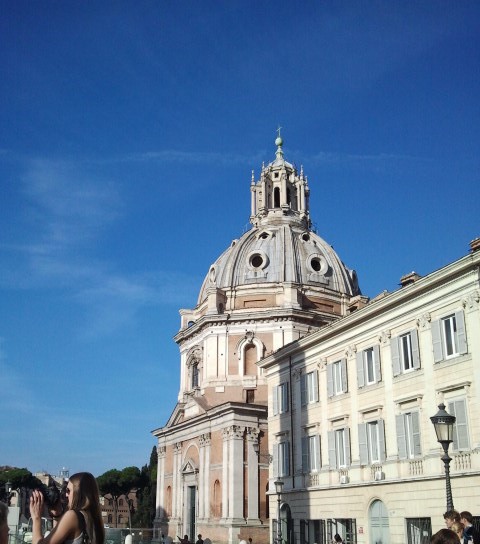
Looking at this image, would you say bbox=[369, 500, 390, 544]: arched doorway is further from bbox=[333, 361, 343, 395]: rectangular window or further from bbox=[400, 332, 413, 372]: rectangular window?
bbox=[400, 332, 413, 372]: rectangular window

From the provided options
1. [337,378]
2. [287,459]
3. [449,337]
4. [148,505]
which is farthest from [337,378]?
[148,505]

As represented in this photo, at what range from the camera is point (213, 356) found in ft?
172

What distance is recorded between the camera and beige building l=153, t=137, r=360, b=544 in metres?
45.9

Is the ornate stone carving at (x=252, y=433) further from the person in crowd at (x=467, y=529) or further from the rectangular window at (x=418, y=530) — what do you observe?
the person in crowd at (x=467, y=529)

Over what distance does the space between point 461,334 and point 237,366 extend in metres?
28.4

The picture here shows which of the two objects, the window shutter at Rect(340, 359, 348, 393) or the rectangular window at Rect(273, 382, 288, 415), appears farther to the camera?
the rectangular window at Rect(273, 382, 288, 415)

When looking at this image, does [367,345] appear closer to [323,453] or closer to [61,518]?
[323,453]

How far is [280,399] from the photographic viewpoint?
37.5m

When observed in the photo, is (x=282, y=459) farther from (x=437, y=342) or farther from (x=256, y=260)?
(x=256, y=260)

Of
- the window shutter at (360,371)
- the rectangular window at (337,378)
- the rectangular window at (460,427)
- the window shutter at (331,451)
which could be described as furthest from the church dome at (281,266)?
the rectangular window at (460,427)

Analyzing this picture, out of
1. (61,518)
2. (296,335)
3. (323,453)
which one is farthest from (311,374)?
(61,518)

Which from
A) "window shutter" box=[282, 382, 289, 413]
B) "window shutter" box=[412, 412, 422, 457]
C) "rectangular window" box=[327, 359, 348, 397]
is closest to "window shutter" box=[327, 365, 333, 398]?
"rectangular window" box=[327, 359, 348, 397]

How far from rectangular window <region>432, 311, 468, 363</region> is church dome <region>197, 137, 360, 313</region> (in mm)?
26466

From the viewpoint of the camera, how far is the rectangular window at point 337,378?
32000 mm
